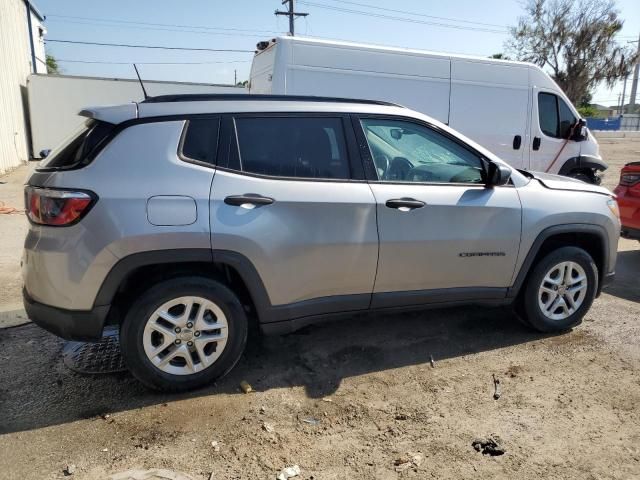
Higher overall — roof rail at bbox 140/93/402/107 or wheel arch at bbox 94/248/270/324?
roof rail at bbox 140/93/402/107

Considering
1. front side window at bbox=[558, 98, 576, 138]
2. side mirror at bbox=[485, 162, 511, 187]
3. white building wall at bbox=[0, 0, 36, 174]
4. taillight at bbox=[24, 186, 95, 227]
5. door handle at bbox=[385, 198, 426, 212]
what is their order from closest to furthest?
taillight at bbox=[24, 186, 95, 227]
door handle at bbox=[385, 198, 426, 212]
side mirror at bbox=[485, 162, 511, 187]
front side window at bbox=[558, 98, 576, 138]
white building wall at bbox=[0, 0, 36, 174]

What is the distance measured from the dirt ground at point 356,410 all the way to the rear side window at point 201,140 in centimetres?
150

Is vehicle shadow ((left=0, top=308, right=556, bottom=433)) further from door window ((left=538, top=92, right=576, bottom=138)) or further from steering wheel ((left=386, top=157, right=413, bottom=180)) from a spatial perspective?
door window ((left=538, top=92, right=576, bottom=138))

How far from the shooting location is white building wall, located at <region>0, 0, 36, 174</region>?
46.4 ft

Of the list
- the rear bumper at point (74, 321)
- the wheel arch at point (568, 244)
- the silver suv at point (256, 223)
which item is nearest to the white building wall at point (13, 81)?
the rear bumper at point (74, 321)

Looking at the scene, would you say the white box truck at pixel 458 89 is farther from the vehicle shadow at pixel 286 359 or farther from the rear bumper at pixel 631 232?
the vehicle shadow at pixel 286 359

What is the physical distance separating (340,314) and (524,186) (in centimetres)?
177

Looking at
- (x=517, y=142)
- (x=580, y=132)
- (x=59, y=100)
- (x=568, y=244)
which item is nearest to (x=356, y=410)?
(x=568, y=244)

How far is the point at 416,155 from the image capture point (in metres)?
3.70

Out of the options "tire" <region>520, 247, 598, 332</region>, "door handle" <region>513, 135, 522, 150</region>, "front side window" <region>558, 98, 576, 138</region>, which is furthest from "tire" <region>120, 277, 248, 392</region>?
"front side window" <region>558, 98, 576, 138</region>

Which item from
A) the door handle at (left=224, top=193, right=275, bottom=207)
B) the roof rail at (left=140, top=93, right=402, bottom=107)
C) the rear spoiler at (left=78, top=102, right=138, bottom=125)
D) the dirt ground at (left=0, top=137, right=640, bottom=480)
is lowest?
the dirt ground at (left=0, top=137, right=640, bottom=480)

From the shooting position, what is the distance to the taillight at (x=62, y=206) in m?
2.78

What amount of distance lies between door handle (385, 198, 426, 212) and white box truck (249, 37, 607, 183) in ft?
13.2

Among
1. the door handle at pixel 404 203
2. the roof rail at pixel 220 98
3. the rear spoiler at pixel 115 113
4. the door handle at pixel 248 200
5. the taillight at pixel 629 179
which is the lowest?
the taillight at pixel 629 179
